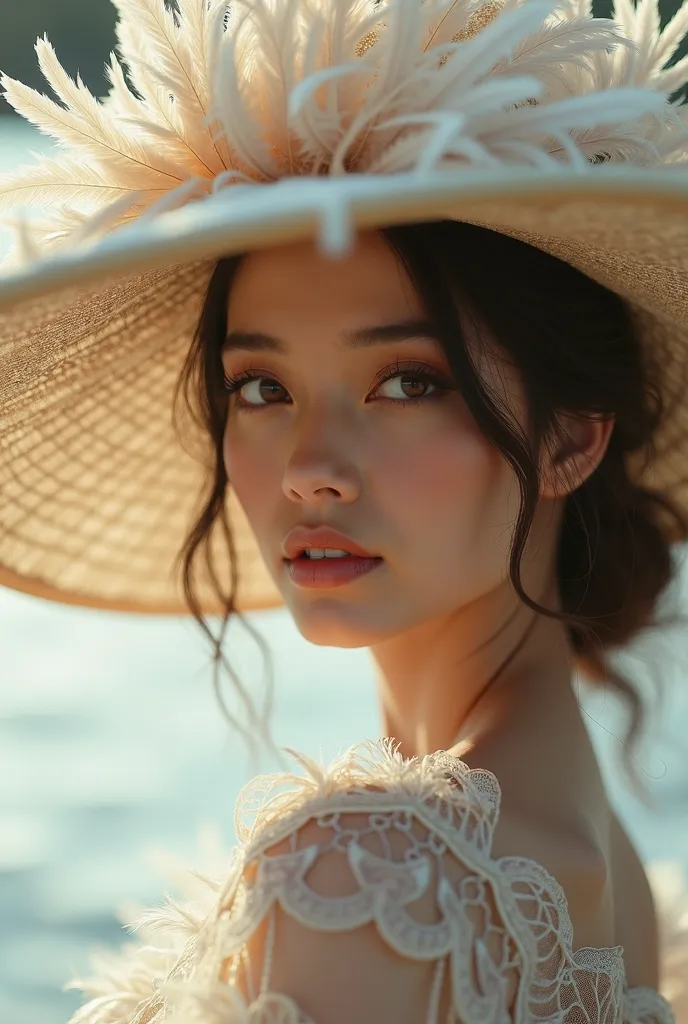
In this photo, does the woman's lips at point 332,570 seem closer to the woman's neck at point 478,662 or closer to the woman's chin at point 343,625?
the woman's chin at point 343,625

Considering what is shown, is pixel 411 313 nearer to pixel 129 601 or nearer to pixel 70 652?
pixel 129 601

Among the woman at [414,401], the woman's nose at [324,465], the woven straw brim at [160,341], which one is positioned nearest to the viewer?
the woven straw brim at [160,341]

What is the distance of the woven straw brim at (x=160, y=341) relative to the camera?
725 millimetres

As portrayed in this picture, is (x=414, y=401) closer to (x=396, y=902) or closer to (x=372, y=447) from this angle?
(x=372, y=447)

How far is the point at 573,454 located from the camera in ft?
4.27

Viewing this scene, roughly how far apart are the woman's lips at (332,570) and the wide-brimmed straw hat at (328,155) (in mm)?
294

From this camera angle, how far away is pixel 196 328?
57.5 inches

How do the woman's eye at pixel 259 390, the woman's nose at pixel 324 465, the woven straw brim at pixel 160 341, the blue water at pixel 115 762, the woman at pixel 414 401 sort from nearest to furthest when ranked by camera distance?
the woven straw brim at pixel 160 341, the woman at pixel 414 401, the woman's nose at pixel 324 465, the woman's eye at pixel 259 390, the blue water at pixel 115 762

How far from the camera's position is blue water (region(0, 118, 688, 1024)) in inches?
118

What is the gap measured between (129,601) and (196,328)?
50 centimetres

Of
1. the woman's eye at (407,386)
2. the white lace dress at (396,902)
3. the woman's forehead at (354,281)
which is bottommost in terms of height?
the white lace dress at (396,902)

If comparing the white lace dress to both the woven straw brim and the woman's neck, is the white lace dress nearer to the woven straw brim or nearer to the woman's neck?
the woman's neck

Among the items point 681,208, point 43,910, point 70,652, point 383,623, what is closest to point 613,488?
point 383,623

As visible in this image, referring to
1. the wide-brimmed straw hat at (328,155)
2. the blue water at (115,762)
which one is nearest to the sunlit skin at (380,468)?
the wide-brimmed straw hat at (328,155)
